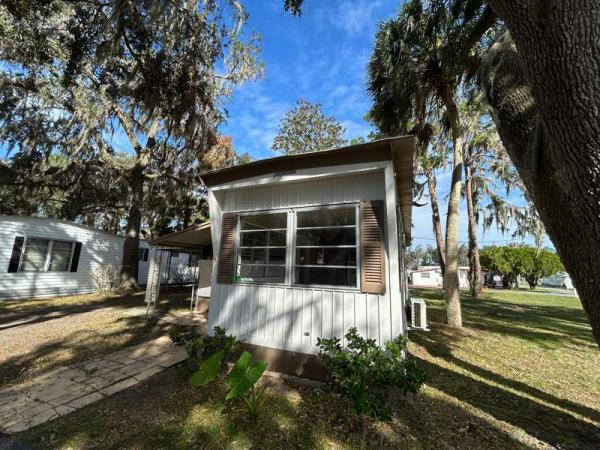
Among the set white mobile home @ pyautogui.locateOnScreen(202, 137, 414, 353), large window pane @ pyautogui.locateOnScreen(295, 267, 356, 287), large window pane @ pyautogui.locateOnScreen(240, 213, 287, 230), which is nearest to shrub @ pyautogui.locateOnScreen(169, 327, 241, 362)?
white mobile home @ pyautogui.locateOnScreen(202, 137, 414, 353)

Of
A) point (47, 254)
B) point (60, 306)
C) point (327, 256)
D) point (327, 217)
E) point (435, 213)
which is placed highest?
point (435, 213)

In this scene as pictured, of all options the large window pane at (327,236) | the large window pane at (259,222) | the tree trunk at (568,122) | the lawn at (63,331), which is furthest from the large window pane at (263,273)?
the tree trunk at (568,122)

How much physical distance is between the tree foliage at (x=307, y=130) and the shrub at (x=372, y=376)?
16748mm

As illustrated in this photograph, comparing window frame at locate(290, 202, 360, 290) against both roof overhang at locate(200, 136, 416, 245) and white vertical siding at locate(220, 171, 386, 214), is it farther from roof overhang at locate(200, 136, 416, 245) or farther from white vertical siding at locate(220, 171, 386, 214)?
roof overhang at locate(200, 136, 416, 245)

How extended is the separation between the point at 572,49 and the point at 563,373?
5.35m

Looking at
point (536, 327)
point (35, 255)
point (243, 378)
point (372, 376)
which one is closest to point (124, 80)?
point (35, 255)

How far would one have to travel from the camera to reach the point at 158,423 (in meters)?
2.93

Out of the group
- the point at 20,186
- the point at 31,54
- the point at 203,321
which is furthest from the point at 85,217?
the point at 203,321

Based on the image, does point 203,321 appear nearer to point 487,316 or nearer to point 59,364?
point 59,364

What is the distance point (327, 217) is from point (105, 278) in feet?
38.5

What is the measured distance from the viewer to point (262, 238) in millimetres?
4910

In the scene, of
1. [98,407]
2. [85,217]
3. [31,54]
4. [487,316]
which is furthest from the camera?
[85,217]

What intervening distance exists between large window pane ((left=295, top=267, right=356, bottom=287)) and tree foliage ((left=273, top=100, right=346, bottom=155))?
49.7 feet

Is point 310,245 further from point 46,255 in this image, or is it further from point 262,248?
point 46,255
